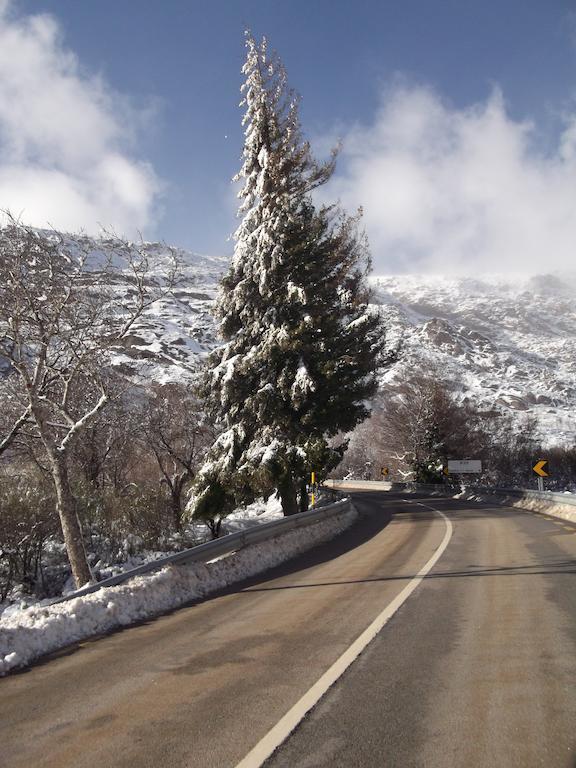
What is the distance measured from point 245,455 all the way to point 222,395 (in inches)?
96.5

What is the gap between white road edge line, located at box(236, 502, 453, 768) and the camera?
344cm

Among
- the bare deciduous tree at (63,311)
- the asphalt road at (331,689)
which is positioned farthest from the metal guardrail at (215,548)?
the bare deciduous tree at (63,311)

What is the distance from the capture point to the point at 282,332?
1941 cm

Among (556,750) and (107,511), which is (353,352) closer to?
(107,511)

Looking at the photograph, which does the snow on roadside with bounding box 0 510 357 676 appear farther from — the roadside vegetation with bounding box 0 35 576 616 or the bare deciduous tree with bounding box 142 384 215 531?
the bare deciduous tree with bounding box 142 384 215 531

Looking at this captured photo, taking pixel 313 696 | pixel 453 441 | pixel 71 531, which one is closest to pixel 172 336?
pixel 453 441

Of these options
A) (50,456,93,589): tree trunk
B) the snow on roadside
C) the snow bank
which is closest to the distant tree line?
the snow bank

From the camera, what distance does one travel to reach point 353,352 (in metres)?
22.2

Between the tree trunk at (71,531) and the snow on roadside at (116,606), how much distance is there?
3.71m

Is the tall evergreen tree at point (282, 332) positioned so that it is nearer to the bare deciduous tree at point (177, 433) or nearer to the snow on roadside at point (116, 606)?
the bare deciduous tree at point (177, 433)

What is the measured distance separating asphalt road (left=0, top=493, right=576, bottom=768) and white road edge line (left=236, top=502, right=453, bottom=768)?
2.7 inches

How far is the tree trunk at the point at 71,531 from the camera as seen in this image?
12.0 m

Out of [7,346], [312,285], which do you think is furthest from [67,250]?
[312,285]

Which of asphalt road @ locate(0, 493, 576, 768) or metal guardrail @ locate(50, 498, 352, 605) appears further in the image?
metal guardrail @ locate(50, 498, 352, 605)
